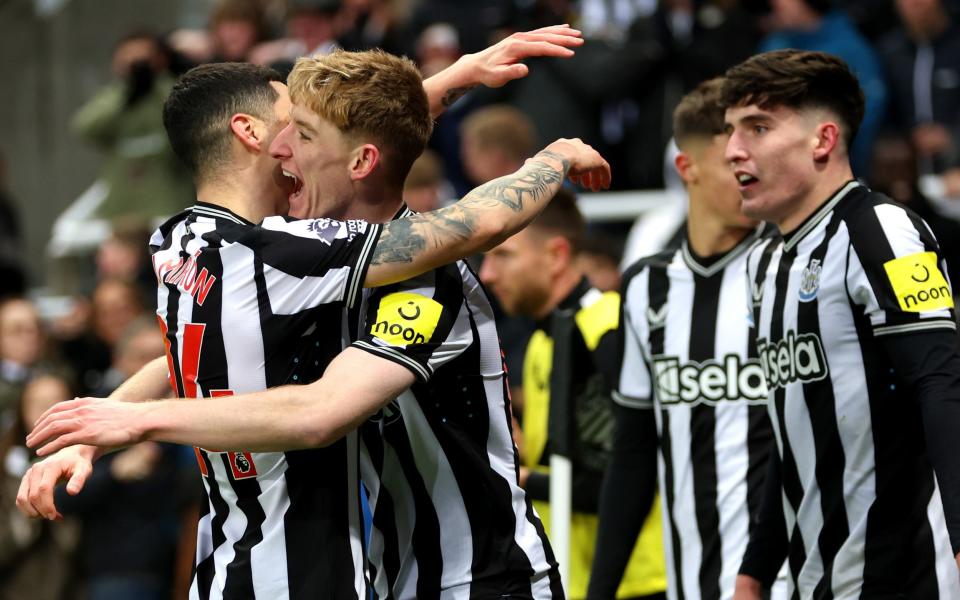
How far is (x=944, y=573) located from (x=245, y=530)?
1921 millimetres

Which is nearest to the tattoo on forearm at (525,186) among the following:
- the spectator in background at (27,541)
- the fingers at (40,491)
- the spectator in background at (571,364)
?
the fingers at (40,491)

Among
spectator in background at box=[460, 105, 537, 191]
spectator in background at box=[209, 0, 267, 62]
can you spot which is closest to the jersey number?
spectator in background at box=[460, 105, 537, 191]

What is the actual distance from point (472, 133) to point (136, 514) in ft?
10.1

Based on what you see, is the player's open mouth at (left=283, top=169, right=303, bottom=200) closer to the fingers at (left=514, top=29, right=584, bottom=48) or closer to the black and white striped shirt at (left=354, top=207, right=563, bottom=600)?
the black and white striped shirt at (left=354, top=207, right=563, bottom=600)

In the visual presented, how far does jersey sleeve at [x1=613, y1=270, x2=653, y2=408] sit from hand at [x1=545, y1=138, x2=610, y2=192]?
1401 mm

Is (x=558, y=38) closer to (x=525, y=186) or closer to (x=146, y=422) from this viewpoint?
(x=525, y=186)

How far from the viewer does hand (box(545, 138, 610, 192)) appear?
13.0 feet

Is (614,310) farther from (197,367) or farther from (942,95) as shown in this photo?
(942,95)

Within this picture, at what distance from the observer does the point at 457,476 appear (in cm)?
380

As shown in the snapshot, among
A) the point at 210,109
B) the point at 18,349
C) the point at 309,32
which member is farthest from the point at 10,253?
the point at 210,109

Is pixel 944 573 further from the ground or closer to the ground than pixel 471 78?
closer to the ground

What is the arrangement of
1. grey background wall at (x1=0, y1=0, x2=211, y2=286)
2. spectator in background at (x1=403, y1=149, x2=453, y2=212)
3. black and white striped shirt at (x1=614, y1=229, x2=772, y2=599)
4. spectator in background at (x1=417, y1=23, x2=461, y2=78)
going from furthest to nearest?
1. grey background wall at (x1=0, y1=0, x2=211, y2=286)
2. spectator in background at (x1=417, y1=23, x2=461, y2=78)
3. spectator in background at (x1=403, y1=149, x2=453, y2=212)
4. black and white striped shirt at (x1=614, y1=229, x2=772, y2=599)

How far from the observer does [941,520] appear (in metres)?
4.08

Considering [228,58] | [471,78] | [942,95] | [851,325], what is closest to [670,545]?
[851,325]
